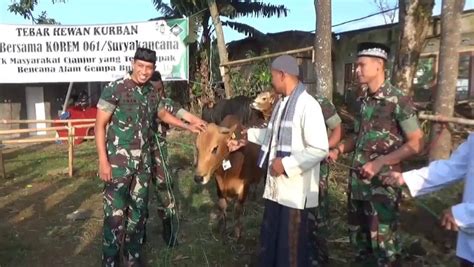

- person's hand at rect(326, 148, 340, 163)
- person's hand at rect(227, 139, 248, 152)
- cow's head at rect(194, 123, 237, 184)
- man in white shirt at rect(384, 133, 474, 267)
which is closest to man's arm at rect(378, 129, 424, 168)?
person's hand at rect(326, 148, 340, 163)

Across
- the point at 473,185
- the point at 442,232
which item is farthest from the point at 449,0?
the point at 473,185

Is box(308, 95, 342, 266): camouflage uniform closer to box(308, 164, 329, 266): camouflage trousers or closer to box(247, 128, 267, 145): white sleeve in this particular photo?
box(308, 164, 329, 266): camouflage trousers

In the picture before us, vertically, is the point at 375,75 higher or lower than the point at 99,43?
lower

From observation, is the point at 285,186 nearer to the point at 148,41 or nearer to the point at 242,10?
the point at 148,41

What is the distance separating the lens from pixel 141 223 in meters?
4.41

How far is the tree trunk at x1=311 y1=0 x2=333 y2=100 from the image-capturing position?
7734mm

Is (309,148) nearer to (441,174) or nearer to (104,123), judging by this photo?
(441,174)

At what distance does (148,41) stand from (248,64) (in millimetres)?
3286

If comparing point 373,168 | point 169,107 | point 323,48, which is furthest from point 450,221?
point 323,48

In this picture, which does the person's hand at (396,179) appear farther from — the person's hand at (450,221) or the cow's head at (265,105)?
the cow's head at (265,105)

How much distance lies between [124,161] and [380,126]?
2.10 m

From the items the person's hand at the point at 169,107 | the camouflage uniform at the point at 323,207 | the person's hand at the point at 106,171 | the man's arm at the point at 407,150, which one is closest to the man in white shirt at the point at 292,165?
the man's arm at the point at 407,150

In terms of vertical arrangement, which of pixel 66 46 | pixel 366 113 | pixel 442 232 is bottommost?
pixel 442 232

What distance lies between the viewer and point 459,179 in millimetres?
2531
